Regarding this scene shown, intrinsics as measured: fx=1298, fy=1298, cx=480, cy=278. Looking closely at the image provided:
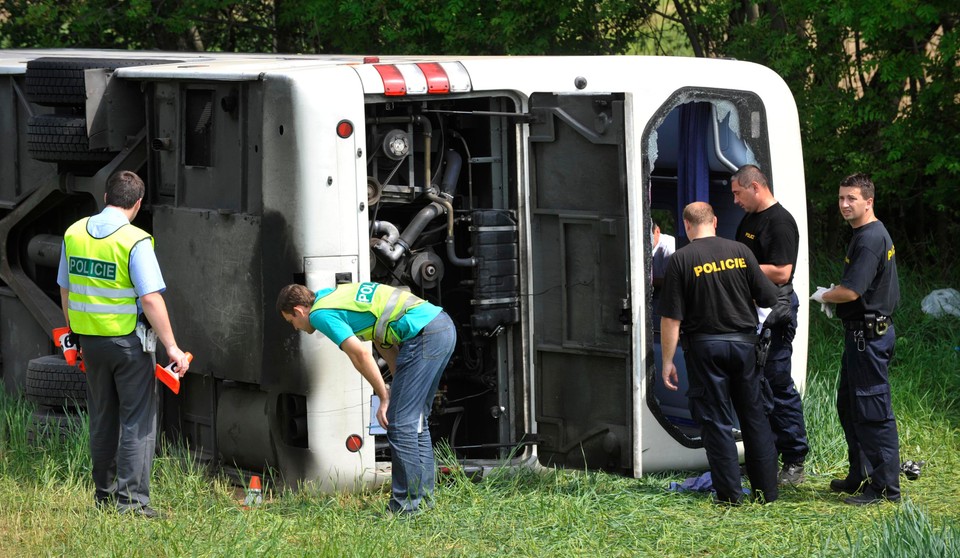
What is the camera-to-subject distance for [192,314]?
6262 mm

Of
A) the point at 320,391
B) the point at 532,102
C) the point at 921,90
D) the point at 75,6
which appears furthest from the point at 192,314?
the point at 75,6

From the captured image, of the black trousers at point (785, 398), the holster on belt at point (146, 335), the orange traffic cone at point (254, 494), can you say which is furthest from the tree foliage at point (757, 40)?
the holster on belt at point (146, 335)

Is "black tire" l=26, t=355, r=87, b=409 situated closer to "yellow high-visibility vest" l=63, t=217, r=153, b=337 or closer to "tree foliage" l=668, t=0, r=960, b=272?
"yellow high-visibility vest" l=63, t=217, r=153, b=337

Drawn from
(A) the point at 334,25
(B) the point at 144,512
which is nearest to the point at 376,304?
(B) the point at 144,512

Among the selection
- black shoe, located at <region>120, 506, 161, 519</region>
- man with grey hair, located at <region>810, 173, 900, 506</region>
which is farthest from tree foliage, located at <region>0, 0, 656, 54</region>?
black shoe, located at <region>120, 506, 161, 519</region>

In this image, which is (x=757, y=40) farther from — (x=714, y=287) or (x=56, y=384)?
(x=56, y=384)

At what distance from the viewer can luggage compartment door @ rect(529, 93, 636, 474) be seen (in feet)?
20.2

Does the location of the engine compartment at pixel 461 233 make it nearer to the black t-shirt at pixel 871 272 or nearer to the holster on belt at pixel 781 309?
the holster on belt at pixel 781 309

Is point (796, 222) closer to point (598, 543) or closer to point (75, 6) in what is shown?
point (598, 543)

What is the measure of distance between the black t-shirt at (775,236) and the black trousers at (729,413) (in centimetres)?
59

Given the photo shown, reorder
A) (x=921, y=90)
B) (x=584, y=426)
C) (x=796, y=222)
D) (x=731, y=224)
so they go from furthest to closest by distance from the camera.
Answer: (x=921, y=90)
(x=731, y=224)
(x=796, y=222)
(x=584, y=426)

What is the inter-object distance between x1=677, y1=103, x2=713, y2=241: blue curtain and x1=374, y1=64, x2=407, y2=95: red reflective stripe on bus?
1985 mm

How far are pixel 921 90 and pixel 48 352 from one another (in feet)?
20.7

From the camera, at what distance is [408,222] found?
6543mm
